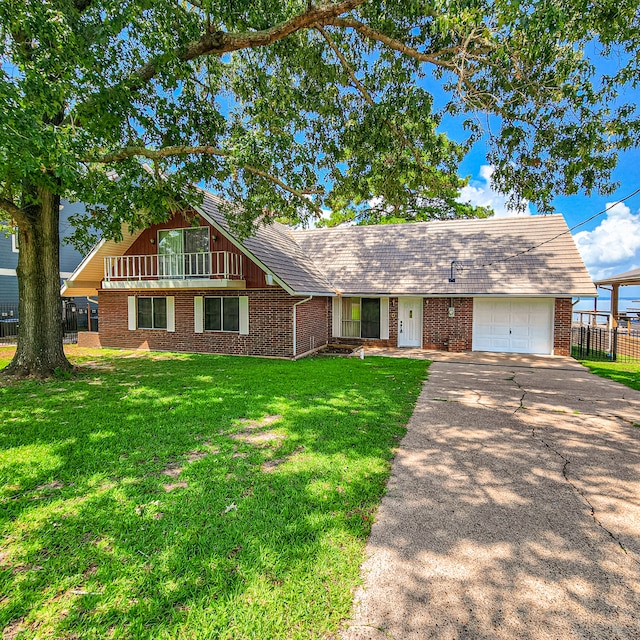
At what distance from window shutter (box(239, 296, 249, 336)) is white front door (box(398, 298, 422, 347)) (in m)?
6.57

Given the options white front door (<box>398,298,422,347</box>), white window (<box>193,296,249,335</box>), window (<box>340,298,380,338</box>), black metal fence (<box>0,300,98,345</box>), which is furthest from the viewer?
black metal fence (<box>0,300,98,345</box>)

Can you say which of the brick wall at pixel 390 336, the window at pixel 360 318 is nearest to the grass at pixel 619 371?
the brick wall at pixel 390 336

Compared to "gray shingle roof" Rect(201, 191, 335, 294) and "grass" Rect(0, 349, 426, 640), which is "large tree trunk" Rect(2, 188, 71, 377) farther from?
"gray shingle roof" Rect(201, 191, 335, 294)

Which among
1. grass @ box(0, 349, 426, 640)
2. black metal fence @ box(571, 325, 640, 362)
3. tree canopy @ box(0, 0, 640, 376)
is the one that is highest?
tree canopy @ box(0, 0, 640, 376)

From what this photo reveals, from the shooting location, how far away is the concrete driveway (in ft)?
8.07

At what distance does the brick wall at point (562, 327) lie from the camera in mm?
13711

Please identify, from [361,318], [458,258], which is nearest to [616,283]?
[458,258]

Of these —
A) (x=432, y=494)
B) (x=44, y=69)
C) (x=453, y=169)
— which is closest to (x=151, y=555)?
(x=432, y=494)

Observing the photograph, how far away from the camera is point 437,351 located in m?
15.0

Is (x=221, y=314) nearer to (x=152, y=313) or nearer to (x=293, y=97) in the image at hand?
(x=152, y=313)

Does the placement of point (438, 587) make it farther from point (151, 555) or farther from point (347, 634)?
point (151, 555)

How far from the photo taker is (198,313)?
47.2ft

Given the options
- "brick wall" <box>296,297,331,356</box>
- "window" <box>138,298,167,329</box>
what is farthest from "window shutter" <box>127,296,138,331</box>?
"brick wall" <box>296,297,331,356</box>

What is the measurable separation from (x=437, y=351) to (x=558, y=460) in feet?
33.4
